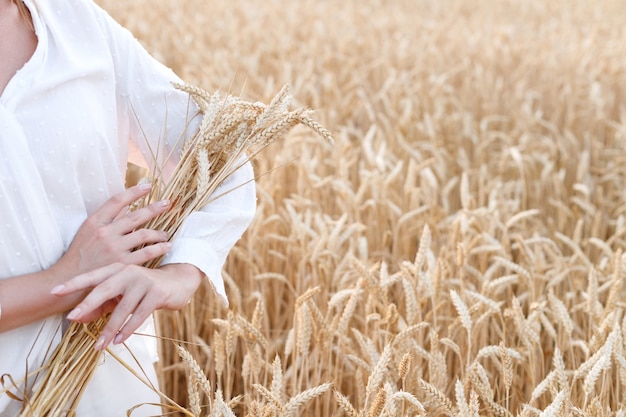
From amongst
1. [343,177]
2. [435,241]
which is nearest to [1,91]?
[343,177]

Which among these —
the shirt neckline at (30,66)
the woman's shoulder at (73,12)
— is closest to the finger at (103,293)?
the shirt neckline at (30,66)

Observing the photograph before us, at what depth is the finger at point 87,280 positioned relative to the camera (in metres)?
0.97

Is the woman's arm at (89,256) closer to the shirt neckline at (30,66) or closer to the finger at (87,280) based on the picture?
Result: the finger at (87,280)

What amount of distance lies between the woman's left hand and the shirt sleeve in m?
0.10

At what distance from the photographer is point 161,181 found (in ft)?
3.83

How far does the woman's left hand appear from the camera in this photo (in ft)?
3.16

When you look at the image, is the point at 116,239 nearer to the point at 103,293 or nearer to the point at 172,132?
the point at 103,293

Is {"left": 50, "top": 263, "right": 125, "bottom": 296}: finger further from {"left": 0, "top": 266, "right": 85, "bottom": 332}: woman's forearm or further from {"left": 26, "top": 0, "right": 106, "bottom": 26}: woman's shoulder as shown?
{"left": 26, "top": 0, "right": 106, "bottom": 26}: woman's shoulder

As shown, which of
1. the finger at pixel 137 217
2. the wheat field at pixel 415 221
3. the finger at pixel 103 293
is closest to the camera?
the finger at pixel 103 293

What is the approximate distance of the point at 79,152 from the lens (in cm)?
109

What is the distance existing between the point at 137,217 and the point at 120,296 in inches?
4.6

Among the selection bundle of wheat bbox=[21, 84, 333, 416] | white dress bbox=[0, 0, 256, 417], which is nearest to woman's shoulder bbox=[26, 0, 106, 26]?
white dress bbox=[0, 0, 256, 417]

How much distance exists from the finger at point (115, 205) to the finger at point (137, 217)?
1 cm

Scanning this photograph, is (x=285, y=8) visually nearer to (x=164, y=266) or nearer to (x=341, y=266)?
(x=341, y=266)
